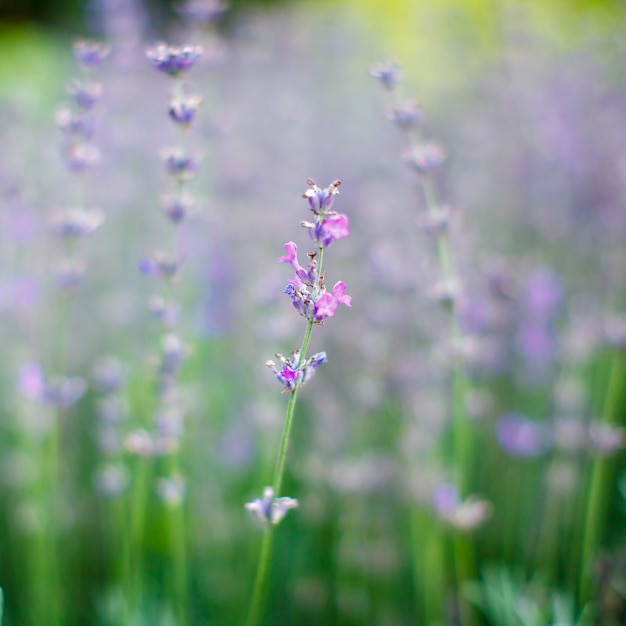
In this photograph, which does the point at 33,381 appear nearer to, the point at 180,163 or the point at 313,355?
the point at 180,163

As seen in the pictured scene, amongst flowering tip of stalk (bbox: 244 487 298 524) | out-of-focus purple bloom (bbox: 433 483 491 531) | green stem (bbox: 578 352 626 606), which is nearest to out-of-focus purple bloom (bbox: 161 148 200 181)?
flowering tip of stalk (bbox: 244 487 298 524)

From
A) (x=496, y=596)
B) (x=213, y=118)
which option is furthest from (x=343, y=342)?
(x=496, y=596)

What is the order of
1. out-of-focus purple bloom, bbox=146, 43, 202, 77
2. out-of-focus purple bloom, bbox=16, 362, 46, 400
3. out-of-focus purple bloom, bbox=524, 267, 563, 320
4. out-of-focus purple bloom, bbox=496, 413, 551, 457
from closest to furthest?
1. out-of-focus purple bloom, bbox=146, 43, 202, 77
2. out-of-focus purple bloom, bbox=16, 362, 46, 400
3. out-of-focus purple bloom, bbox=496, 413, 551, 457
4. out-of-focus purple bloom, bbox=524, 267, 563, 320

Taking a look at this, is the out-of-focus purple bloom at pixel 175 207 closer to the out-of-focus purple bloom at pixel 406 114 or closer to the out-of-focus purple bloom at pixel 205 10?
the out-of-focus purple bloom at pixel 406 114

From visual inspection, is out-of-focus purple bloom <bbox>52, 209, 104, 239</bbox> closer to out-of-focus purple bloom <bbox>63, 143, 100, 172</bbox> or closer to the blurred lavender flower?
out-of-focus purple bloom <bbox>63, 143, 100, 172</bbox>

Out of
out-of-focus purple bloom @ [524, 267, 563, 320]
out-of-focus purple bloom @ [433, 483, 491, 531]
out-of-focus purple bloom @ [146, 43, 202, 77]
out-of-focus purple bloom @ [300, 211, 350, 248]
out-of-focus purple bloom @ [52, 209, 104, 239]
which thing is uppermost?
out-of-focus purple bloom @ [146, 43, 202, 77]

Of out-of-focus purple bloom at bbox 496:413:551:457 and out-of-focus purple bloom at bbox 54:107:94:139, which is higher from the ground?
out-of-focus purple bloom at bbox 54:107:94:139

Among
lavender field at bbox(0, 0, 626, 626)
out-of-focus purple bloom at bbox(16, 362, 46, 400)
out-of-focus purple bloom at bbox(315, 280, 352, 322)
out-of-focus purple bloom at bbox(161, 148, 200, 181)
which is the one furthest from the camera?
out-of-focus purple bloom at bbox(16, 362, 46, 400)
